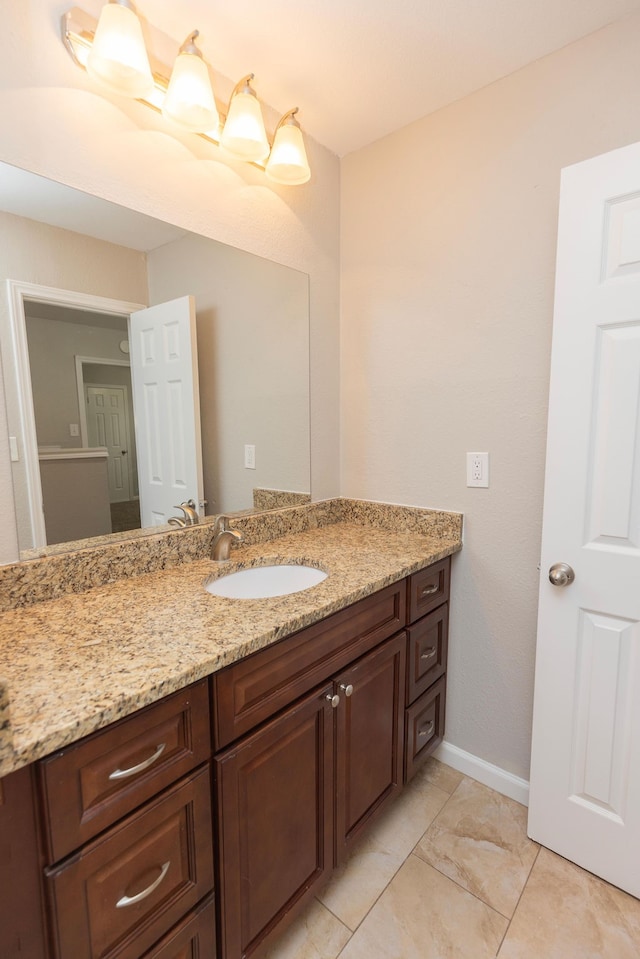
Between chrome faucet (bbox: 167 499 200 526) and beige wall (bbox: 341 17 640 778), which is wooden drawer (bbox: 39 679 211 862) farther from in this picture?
beige wall (bbox: 341 17 640 778)

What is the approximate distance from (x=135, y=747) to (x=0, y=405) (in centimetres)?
81

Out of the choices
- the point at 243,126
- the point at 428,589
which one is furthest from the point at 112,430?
the point at 428,589

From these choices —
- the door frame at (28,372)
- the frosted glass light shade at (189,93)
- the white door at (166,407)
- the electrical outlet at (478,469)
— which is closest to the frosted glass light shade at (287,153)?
the frosted glass light shade at (189,93)

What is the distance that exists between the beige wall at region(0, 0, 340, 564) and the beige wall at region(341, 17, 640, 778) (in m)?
0.13

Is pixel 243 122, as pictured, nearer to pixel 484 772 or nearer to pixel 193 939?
pixel 193 939

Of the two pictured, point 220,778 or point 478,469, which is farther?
point 478,469

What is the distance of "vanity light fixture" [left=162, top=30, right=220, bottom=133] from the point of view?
3.85ft

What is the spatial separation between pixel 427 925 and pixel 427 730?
20.7 inches

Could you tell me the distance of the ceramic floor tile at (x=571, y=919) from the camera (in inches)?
44.4

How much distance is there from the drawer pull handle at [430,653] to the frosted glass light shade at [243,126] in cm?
173

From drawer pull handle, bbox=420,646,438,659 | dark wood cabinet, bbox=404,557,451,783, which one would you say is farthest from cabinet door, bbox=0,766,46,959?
drawer pull handle, bbox=420,646,438,659

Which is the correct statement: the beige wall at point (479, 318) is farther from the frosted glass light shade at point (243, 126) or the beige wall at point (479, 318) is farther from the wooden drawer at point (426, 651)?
the frosted glass light shade at point (243, 126)

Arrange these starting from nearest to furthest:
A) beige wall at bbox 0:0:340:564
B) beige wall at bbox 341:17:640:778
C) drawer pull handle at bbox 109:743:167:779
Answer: drawer pull handle at bbox 109:743:167:779, beige wall at bbox 0:0:340:564, beige wall at bbox 341:17:640:778

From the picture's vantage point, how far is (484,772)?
5.51 ft
